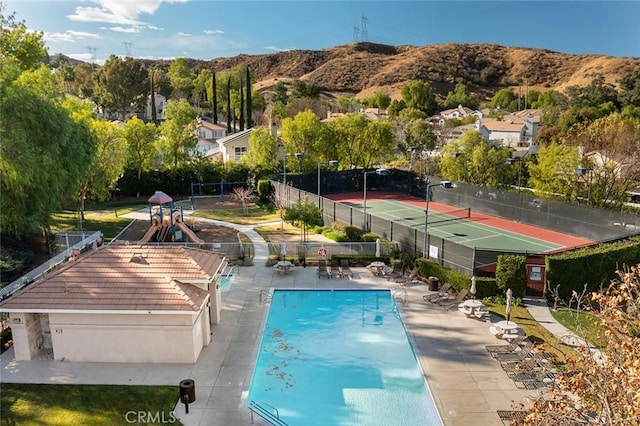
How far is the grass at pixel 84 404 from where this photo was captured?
42.1 feet

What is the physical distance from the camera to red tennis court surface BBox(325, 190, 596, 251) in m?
30.6

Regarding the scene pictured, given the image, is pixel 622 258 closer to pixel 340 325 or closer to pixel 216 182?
pixel 340 325

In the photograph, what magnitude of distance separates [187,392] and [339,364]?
5442 mm

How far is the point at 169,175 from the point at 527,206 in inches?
1263

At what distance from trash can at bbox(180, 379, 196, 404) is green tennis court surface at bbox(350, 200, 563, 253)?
1843 centimetres

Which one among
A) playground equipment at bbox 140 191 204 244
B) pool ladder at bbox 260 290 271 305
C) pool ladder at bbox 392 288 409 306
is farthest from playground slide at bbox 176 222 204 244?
pool ladder at bbox 392 288 409 306

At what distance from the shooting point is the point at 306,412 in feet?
45.1

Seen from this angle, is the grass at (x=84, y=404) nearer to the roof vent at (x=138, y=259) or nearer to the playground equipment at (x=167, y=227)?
the roof vent at (x=138, y=259)

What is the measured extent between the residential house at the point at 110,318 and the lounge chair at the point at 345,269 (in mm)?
9130

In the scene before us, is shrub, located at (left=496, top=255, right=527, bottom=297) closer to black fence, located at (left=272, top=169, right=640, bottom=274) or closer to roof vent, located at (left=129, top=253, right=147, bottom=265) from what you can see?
black fence, located at (left=272, top=169, right=640, bottom=274)

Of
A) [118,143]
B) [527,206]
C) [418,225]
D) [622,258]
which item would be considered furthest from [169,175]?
[622,258]

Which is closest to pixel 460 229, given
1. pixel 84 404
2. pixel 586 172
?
pixel 586 172

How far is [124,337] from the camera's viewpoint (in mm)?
15492

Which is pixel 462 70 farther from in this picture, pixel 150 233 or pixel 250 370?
pixel 250 370
